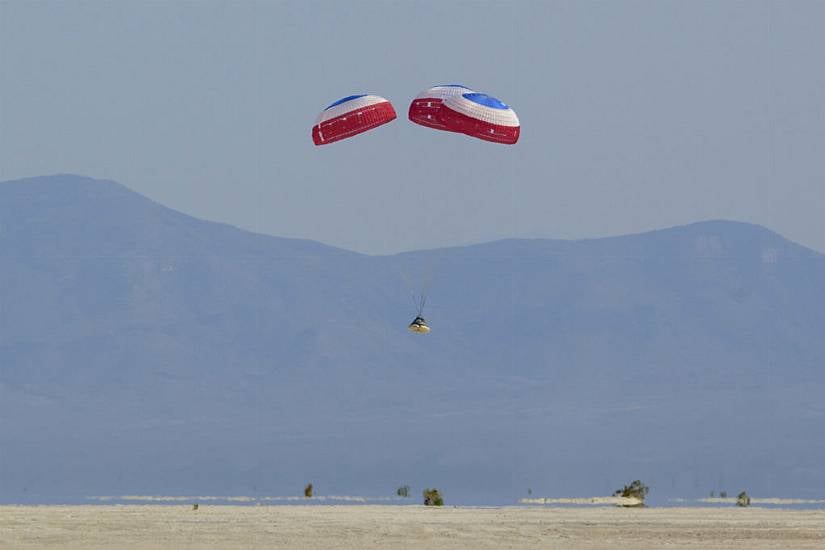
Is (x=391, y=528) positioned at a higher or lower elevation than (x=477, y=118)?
lower

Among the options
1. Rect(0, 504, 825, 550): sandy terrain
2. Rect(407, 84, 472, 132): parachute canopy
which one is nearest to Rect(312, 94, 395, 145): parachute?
Rect(407, 84, 472, 132): parachute canopy

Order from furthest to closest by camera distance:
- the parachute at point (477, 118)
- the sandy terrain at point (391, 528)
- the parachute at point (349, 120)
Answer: the parachute at point (349, 120) → the parachute at point (477, 118) → the sandy terrain at point (391, 528)

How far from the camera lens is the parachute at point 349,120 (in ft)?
186

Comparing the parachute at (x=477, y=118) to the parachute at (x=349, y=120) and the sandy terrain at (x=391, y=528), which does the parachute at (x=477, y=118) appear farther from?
the sandy terrain at (x=391, y=528)

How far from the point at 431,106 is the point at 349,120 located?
8.84 ft

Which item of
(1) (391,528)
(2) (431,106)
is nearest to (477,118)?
(2) (431,106)

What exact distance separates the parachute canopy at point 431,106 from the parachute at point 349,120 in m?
0.99

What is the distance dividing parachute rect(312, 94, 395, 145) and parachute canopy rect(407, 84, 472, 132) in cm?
99

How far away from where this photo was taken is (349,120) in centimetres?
5684

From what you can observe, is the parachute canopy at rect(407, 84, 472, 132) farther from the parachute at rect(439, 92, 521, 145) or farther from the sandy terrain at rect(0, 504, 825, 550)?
the sandy terrain at rect(0, 504, 825, 550)

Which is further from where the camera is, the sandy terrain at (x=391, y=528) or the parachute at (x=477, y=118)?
Answer: the parachute at (x=477, y=118)

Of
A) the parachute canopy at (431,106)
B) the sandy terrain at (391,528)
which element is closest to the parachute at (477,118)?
the parachute canopy at (431,106)

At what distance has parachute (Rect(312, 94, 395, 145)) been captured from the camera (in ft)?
186

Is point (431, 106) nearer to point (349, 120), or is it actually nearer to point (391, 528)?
point (349, 120)
